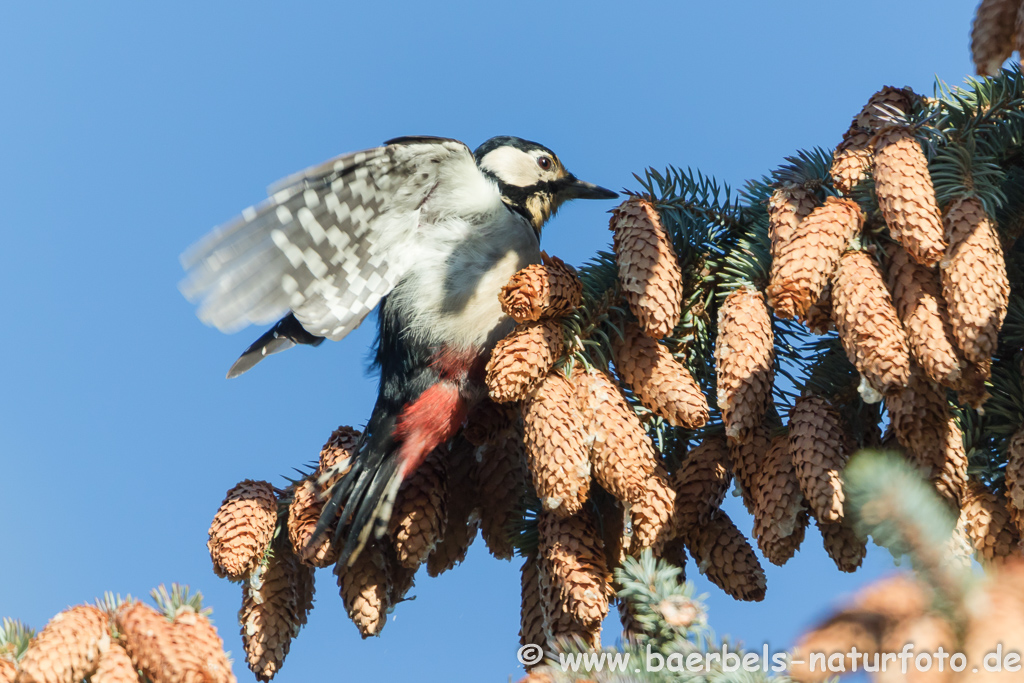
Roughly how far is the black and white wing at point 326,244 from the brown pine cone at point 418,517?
44 centimetres

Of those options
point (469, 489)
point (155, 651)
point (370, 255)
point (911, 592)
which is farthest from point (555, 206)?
point (911, 592)

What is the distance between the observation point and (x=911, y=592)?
594mm

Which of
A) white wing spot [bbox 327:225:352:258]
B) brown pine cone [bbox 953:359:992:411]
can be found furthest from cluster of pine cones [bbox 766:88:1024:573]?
white wing spot [bbox 327:225:352:258]

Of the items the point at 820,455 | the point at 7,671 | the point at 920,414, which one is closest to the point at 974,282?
the point at 920,414

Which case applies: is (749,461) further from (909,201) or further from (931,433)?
(909,201)

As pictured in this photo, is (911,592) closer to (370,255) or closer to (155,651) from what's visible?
(155,651)

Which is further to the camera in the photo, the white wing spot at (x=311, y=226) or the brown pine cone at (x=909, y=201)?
the white wing spot at (x=311, y=226)

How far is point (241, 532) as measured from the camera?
1.51 m

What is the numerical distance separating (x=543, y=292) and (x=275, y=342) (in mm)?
869

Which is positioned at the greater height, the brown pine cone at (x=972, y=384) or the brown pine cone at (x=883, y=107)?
the brown pine cone at (x=883, y=107)

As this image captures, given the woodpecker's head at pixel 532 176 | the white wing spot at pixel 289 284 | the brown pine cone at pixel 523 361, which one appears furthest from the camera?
the woodpecker's head at pixel 532 176

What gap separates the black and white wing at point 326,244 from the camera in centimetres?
180

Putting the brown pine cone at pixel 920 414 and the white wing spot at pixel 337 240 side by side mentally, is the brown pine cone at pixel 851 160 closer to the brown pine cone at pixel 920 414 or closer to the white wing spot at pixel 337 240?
the brown pine cone at pixel 920 414

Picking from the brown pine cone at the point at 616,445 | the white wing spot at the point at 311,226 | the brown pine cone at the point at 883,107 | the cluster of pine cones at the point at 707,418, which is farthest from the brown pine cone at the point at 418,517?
the brown pine cone at the point at 883,107
